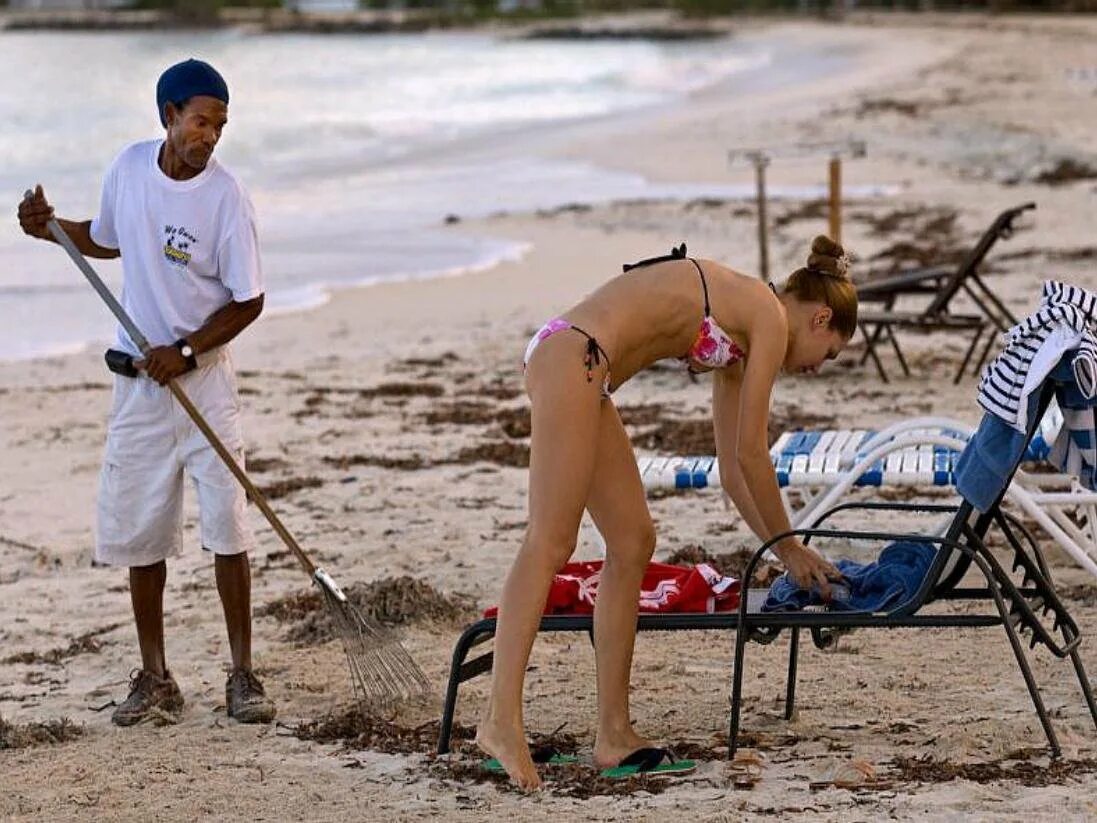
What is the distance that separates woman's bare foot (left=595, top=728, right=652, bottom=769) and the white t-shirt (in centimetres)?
156

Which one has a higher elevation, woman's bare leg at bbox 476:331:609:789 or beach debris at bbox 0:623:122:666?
woman's bare leg at bbox 476:331:609:789

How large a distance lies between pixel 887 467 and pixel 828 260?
Answer: 1829mm

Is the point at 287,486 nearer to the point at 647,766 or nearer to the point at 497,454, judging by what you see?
the point at 497,454

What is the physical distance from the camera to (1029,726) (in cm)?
471

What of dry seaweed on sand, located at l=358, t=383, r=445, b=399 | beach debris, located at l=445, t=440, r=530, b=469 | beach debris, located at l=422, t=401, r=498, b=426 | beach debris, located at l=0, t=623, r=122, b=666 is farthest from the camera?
dry seaweed on sand, located at l=358, t=383, r=445, b=399

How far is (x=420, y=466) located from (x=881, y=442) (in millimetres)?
2762

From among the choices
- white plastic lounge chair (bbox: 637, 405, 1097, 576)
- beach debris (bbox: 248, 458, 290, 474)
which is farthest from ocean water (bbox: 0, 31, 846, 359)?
white plastic lounge chair (bbox: 637, 405, 1097, 576)

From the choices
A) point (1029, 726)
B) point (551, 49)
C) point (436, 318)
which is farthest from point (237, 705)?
point (551, 49)

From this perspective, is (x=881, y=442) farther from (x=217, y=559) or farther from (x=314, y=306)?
(x=314, y=306)

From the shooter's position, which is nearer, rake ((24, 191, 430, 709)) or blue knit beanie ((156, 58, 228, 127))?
blue knit beanie ((156, 58, 228, 127))

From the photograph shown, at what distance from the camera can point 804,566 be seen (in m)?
4.47

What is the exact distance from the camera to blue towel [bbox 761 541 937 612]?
4516mm

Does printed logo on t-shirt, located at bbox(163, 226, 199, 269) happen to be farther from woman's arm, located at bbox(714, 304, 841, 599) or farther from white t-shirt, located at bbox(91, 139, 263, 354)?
woman's arm, located at bbox(714, 304, 841, 599)

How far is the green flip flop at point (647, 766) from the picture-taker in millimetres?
4449
